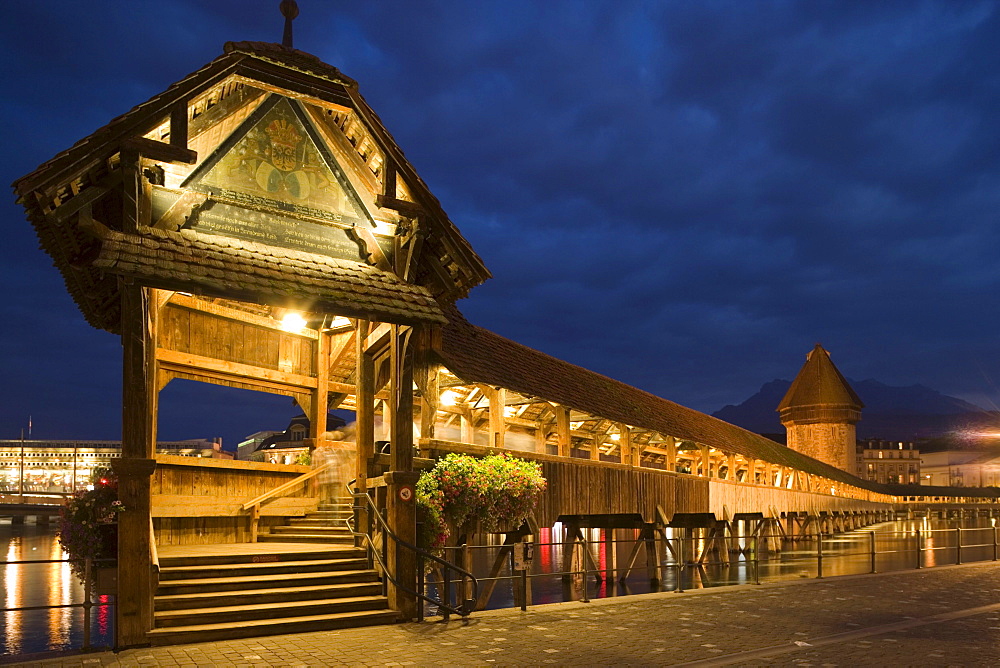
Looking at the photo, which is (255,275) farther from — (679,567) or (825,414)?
(825,414)

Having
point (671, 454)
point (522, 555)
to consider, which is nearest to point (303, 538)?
point (522, 555)

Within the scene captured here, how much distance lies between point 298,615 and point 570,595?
13.7 m

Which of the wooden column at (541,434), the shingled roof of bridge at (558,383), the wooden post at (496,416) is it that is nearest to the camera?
the shingled roof of bridge at (558,383)

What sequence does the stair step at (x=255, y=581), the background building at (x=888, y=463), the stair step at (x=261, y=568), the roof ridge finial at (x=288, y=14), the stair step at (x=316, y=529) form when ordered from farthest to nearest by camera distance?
1. the background building at (x=888, y=463)
2. the stair step at (x=316, y=529)
3. the roof ridge finial at (x=288, y=14)
4. the stair step at (x=261, y=568)
5. the stair step at (x=255, y=581)

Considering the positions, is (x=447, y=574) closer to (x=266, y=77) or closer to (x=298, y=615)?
(x=298, y=615)

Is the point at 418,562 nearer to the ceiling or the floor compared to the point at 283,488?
nearer to the floor

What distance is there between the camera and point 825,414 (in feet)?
213

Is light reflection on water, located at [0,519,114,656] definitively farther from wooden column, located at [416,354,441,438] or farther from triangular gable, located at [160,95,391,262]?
wooden column, located at [416,354,441,438]

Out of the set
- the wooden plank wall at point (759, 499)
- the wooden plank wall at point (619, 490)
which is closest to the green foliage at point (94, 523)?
the wooden plank wall at point (619, 490)

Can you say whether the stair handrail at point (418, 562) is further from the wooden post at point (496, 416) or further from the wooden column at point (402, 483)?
the wooden post at point (496, 416)

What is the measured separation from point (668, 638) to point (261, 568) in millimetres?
5182

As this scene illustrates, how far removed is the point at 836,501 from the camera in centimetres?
4950

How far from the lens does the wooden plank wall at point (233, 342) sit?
1460cm

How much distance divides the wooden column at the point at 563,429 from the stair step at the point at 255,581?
25.2 ft
